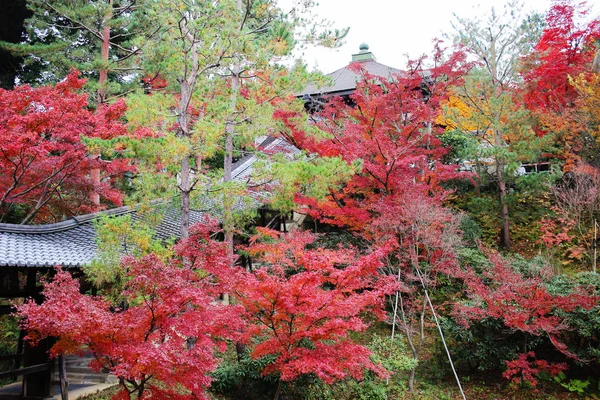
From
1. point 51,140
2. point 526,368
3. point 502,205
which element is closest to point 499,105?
point 502,205

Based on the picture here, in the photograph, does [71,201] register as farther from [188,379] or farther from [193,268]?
[188,379]

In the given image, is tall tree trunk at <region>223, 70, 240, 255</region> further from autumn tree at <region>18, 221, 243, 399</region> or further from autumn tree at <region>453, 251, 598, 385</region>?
autumn tree at <region>453, 251, 598, 385</region>

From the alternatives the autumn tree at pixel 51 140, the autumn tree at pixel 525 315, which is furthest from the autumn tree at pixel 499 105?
the autumn tree at pixel 51 140

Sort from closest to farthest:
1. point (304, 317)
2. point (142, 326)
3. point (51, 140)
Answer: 1. point (142, 326)
2. point (304, 317)
3. point (51, 140)

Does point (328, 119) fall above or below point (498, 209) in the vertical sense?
above

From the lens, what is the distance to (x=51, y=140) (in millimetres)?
9555

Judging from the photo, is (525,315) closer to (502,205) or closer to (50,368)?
(502,205)

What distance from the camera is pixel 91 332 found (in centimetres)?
509

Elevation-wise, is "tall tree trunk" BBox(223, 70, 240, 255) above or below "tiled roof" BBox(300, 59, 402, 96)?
below

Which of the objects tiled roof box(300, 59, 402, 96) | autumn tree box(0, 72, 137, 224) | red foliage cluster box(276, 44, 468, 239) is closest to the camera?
autumn tree box(0, 72, 137, 224)

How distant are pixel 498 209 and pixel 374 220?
638cm

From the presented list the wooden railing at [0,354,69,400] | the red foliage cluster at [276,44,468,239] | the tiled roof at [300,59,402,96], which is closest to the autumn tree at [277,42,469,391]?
the red foliage cluster at [276,44,468,239]

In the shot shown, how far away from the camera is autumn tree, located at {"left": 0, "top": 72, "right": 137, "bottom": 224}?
8492 millimetres

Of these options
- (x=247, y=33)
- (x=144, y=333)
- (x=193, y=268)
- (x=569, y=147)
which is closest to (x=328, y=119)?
(x=247, y=33)
